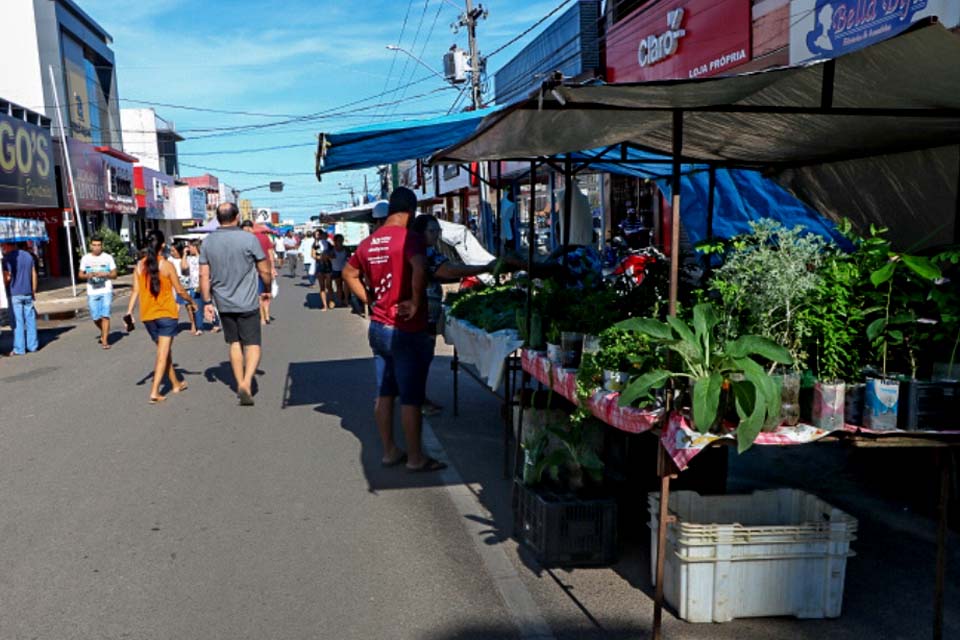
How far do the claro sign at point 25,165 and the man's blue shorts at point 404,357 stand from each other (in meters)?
23.4

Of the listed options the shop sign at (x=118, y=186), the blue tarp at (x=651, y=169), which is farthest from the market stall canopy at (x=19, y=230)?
the shop sign at (x=118, y=186)

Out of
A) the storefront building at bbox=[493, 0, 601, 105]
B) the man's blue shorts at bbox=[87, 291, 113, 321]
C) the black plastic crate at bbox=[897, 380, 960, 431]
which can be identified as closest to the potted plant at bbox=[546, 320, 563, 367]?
the black plastic crate at bbox=[897, 380, 960, 431]

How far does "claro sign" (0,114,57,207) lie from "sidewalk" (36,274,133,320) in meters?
2.99

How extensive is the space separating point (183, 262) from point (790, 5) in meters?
11.5

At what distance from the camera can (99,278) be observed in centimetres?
1309

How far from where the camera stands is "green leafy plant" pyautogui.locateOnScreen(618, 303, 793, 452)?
3.34 m

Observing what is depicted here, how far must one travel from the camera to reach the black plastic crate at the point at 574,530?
14.5ft

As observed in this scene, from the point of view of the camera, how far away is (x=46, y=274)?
34.1 meters

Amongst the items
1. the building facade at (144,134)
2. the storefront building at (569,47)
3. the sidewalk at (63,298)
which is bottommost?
the sidewalk at (63,298)

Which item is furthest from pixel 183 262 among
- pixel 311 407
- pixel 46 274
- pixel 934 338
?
pixel 46 274

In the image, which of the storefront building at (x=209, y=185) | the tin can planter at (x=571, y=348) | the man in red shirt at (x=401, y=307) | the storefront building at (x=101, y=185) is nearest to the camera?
the tin can planter at (x=571, y=348)

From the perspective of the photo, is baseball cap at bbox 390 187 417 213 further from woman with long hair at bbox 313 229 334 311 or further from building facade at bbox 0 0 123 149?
building facade at bbox 0 0 123 149

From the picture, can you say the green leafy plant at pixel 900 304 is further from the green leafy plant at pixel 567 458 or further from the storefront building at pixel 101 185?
the storefront building at pixel 101 185

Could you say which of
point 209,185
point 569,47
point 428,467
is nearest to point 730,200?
point 428,467
